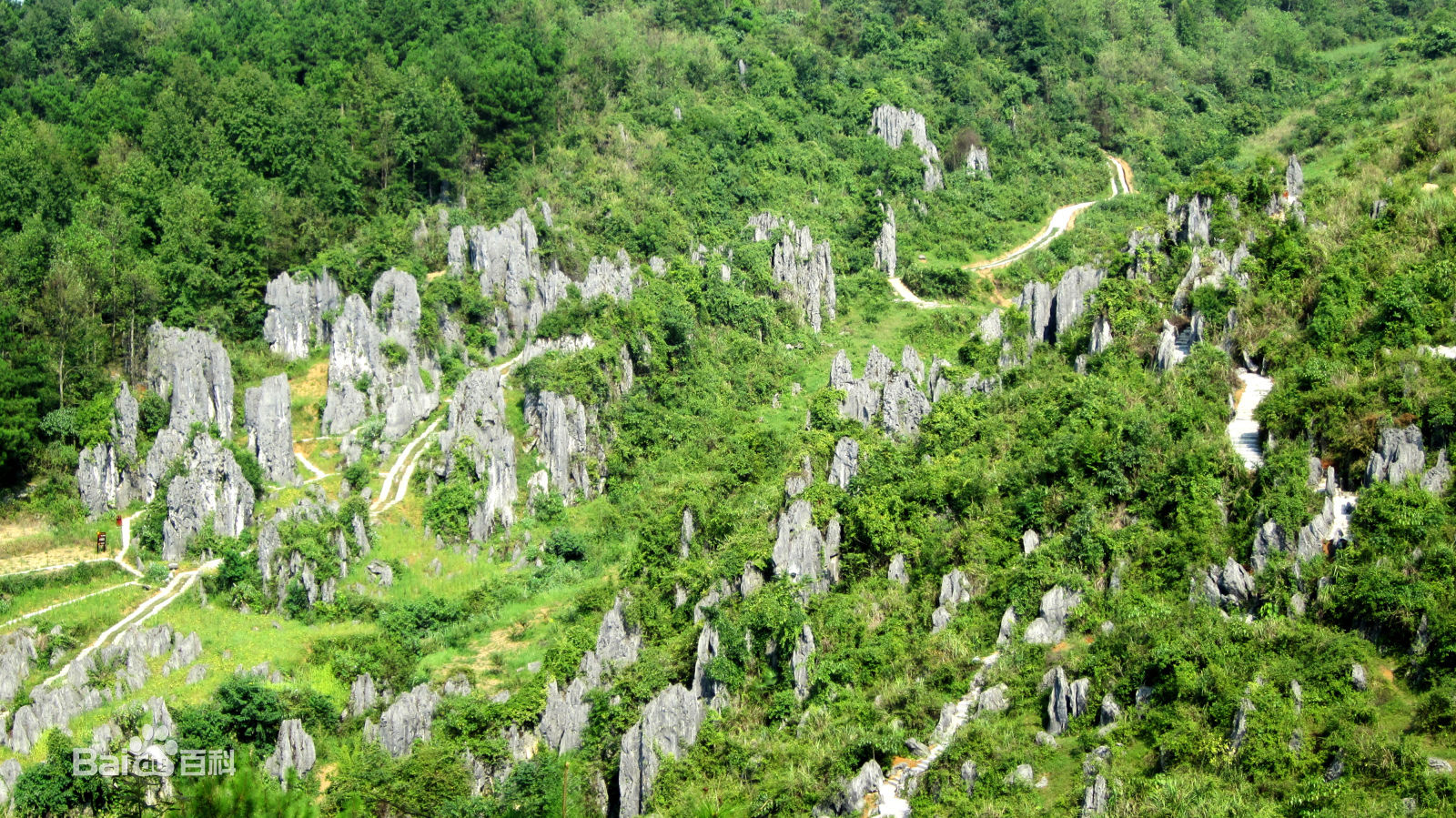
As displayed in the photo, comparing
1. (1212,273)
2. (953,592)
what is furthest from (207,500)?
(1212,273)

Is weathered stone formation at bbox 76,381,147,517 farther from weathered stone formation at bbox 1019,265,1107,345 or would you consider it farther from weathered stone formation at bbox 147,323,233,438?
weathered stone formation at bbox 1019,265,1107,345

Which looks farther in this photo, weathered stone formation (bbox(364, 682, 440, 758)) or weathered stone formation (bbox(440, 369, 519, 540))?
weathered stone formation (bbox(440, 369, 519, 540))

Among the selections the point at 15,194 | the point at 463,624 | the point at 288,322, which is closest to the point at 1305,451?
the point at 463,624

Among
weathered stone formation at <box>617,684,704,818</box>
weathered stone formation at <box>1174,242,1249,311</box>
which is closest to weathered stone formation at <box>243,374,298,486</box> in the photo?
weathered stone formation at <box>617,684,704,818</box>

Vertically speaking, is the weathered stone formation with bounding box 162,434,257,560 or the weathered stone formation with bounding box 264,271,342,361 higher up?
the weathered stone formation with bounding box 264,271,342,361

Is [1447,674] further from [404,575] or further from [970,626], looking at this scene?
[404,575]
